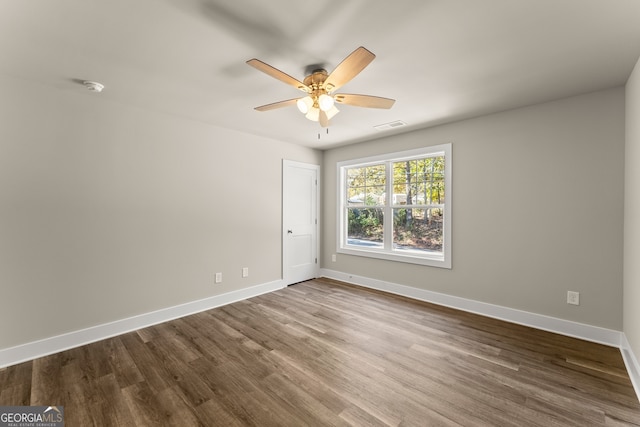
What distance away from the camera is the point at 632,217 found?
225 centimetres

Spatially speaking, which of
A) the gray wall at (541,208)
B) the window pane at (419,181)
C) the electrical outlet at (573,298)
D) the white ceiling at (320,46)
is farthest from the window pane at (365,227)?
the electrical outlet at (573,298)

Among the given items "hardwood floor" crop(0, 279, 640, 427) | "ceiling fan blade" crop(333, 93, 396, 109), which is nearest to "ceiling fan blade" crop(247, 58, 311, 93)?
"ceiling fan blade" crop(333, 93, 396, 109)

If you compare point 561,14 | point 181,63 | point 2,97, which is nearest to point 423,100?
point 561,14

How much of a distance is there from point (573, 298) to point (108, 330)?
491cm

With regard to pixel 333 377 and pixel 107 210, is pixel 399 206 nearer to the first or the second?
pixel 333 377

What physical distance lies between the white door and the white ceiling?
1981mm

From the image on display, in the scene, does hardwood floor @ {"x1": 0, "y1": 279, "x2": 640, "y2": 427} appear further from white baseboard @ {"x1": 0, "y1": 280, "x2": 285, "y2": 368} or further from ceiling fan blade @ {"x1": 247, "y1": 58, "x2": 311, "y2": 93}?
ceiling fan blade @ {"x1": 247, "y1": 58, "x2": 311, "y2": 93}

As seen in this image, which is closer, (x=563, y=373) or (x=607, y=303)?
(x=563, y=373)

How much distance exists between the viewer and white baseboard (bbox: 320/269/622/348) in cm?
264

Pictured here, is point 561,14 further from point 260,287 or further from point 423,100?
point 260,287

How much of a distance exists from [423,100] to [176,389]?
3.48m

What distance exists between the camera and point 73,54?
2029 millimetres

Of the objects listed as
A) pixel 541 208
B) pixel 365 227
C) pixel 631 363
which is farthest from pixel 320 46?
pixel 631 363

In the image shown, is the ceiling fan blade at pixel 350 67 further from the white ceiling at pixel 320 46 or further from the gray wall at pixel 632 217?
the gray wall at pixel 632 217
